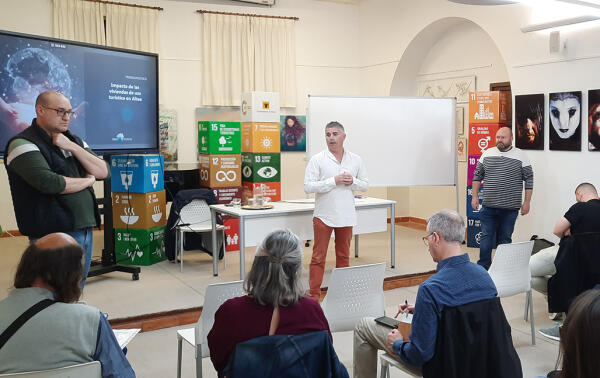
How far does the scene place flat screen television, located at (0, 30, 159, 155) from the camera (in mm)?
4727

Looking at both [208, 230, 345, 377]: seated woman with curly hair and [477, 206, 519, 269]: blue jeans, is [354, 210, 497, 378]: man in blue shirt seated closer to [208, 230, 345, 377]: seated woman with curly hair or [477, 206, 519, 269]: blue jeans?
[208, 230, 345, 377]: seated woman with curly hair

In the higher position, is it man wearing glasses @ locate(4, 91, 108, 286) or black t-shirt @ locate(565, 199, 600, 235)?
man wearing glasses @ locate(4, 91, 108, 286)

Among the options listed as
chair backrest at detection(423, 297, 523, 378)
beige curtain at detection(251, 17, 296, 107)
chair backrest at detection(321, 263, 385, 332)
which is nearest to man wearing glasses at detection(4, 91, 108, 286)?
chair backrest at detection(321, 263, 385, 332)

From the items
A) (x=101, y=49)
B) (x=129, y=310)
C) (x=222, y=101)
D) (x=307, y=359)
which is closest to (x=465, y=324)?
→ (x=307, y=359)

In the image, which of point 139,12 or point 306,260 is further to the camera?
point 139,12

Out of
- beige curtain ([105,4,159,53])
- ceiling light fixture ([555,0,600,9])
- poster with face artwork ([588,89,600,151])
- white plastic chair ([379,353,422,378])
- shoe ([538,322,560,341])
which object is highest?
beige curtain ([105,4,159,53])

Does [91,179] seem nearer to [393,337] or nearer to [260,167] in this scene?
[393,337]

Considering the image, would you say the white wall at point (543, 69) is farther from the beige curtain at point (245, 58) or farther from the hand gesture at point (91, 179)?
the hand gesture at point (91, 179)

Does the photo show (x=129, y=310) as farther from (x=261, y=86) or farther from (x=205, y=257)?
(x=261, y=86)

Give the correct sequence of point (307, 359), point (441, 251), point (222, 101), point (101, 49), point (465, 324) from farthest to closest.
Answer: point (222, 101) → point (101, 49) → point (441, 251) → point (465, 324) → point (307, 359)

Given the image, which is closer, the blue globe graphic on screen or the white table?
the blue globe graphic on screen

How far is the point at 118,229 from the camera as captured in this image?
655cm

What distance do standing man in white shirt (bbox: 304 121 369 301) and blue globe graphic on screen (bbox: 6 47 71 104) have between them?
7.59 feet

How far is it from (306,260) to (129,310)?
2460 millimetres
